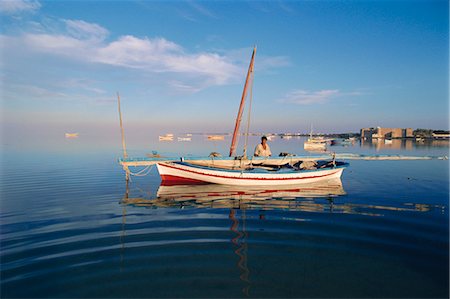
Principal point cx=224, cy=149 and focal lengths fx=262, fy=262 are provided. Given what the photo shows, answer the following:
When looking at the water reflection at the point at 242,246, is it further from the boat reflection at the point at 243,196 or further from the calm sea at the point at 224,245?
the boat reflection at the point at 243,196

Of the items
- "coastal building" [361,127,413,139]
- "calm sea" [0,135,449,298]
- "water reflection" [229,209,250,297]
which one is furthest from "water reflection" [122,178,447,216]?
"coastal building" [361,127,413,139]

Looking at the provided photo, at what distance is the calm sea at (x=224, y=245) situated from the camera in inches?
274

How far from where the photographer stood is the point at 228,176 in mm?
20531

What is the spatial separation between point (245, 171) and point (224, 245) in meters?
11.0

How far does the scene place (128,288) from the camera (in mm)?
6848

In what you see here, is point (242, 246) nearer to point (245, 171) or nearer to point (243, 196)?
point (243, 196)

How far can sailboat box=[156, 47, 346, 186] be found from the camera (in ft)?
67.5

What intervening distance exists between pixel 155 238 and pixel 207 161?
12.4 m

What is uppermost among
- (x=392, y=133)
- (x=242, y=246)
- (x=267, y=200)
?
(x=392, y=133)

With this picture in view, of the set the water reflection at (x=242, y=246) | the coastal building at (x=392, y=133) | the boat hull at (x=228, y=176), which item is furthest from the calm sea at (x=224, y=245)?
the coastal building at (x=392, y=133)

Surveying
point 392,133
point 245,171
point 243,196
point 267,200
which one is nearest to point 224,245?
point 267,200

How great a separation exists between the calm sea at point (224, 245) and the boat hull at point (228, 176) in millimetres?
2072

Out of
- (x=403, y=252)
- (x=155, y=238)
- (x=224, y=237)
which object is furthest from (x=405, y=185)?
(x=155, y=238)

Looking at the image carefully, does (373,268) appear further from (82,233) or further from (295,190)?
(295,190)
